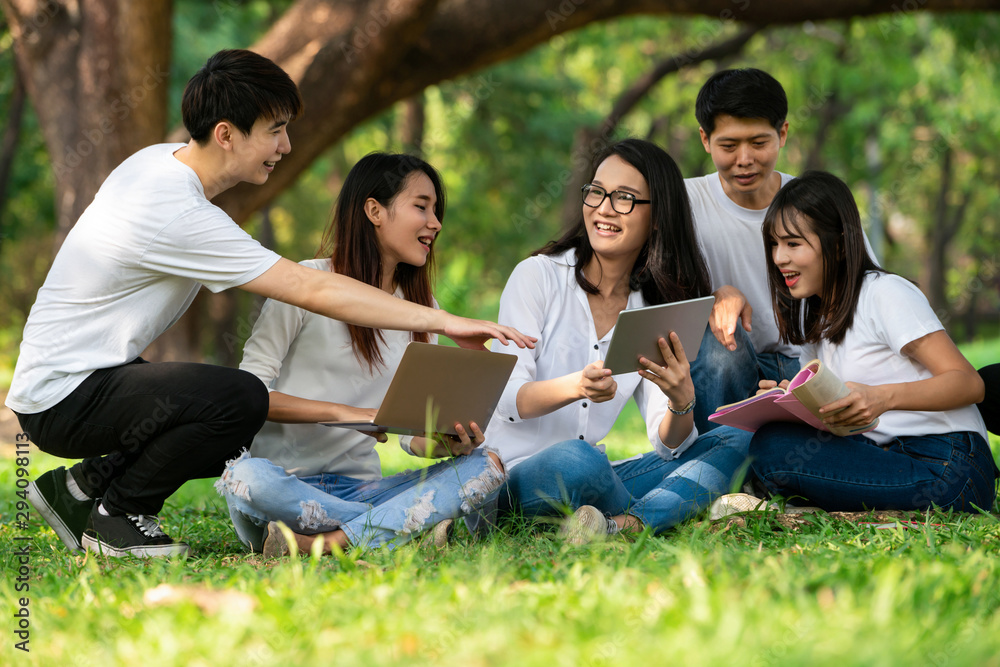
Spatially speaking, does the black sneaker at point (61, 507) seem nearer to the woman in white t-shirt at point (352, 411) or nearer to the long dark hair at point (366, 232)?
the woman in white t-shirt at point (352, 411)

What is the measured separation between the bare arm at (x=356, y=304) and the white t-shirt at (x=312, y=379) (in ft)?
0.99

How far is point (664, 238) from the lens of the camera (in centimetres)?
324

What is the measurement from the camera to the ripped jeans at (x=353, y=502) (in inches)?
105

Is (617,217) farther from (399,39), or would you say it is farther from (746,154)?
(399,39)

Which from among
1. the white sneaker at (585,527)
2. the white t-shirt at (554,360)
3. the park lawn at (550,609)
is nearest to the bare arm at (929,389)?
the park lawn at (550,609)

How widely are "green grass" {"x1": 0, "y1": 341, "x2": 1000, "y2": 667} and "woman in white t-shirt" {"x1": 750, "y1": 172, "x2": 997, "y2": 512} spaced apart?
532mm

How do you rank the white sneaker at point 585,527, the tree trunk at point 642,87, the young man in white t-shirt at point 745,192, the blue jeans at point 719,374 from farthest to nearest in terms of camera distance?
the tree trunk at point 642,87 → the young man in white t-shirt at point 745,192 → the blue jeans at point 719,374 → the white sneaker at point 585,527

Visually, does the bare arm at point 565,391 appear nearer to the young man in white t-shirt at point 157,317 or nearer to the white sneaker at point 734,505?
the young man in white t-shirt at point 157,317

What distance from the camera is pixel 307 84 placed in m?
5.96

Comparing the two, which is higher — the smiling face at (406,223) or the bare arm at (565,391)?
the smiling face at (406,223)

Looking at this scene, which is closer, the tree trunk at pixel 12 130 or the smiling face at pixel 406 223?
the smiling face at pixel 406 223

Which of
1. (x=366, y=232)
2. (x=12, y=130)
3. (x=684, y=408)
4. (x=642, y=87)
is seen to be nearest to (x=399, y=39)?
(x=366, y=232)

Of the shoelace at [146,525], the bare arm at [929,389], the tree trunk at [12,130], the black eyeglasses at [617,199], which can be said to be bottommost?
the shoelace at [146,525]

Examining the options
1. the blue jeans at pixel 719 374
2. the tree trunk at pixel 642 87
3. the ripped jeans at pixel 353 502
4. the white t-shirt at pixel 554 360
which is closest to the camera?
the ripped jeans at pixel 353 502
